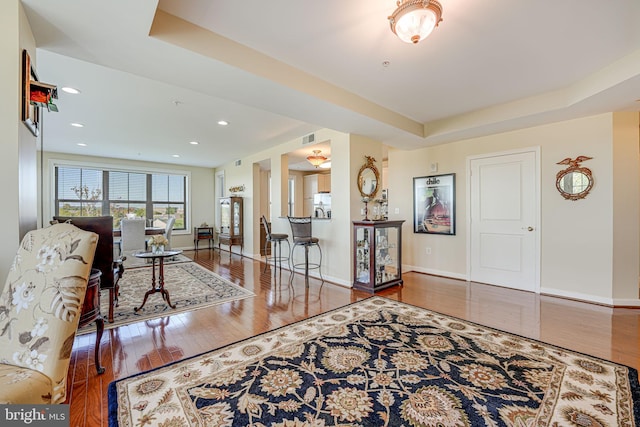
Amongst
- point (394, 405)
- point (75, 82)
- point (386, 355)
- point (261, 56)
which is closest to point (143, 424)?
point (394, 405)

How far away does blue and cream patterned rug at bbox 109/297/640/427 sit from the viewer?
4.96 ft

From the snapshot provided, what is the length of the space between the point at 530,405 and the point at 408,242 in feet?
12.8

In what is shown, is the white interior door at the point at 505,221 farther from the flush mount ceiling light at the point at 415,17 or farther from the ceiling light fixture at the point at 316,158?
the flush mount ceiling light at the point at 415,17

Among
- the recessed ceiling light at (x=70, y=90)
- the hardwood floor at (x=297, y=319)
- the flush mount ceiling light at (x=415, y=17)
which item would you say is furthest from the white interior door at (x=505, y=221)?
the recessed ceiling light at (x=70, y=90)

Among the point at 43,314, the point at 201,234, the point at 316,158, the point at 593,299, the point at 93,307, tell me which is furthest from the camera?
Result: the point at 201,234

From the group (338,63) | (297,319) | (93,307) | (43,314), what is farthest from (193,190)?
(43,314)

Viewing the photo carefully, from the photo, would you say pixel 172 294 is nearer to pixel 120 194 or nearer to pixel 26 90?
pixel 26 90

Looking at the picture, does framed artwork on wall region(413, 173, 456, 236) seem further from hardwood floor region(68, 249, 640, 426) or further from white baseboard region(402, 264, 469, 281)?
hardwood floor region(68, 249, 640, 426)

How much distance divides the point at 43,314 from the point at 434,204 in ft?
16.8

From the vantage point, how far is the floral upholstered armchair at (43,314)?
102 centimetres

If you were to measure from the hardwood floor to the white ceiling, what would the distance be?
2402mm

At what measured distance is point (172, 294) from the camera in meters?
3.78

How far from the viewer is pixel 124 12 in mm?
1701

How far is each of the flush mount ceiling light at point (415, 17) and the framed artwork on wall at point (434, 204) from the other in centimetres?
343
